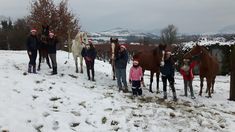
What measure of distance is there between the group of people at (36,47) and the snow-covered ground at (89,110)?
988 mm

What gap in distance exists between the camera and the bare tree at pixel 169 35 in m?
78.1

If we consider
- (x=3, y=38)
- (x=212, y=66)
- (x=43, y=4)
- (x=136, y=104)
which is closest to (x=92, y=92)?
(x=136, y=104)

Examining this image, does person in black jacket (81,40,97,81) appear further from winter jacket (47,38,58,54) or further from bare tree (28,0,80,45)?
bare tree (28,0,80,45)

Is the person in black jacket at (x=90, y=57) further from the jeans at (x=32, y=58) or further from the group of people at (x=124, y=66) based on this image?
the jeans at (x=32, y=58)

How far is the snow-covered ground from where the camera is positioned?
11352 mm

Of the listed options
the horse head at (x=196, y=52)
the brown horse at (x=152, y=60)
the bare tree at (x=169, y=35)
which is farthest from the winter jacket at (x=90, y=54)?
the bare tree at (x=169, y=35)

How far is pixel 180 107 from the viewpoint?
14.2 metres

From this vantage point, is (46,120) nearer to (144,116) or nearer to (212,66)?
(144,116)

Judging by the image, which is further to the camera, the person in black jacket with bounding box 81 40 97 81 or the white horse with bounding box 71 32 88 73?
the white horse with bounding box 71 32 88 73

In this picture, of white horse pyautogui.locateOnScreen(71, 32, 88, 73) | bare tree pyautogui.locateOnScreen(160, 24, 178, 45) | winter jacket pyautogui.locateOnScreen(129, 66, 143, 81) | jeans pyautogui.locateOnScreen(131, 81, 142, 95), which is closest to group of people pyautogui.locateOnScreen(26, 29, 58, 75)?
white horse pyautogui.locateOnScreen(71, 32, 88, 73)

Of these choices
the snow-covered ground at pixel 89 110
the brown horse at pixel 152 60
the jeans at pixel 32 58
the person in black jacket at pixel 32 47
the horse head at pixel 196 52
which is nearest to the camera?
the snow-covered ground at pixel 89 110

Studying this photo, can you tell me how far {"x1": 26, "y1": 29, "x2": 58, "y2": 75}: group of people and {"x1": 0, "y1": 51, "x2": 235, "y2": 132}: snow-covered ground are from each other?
99cm

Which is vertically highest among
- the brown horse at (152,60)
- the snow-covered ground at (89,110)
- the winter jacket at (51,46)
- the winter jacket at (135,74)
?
the winter jacket at (51,46)

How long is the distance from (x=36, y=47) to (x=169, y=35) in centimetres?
6724
